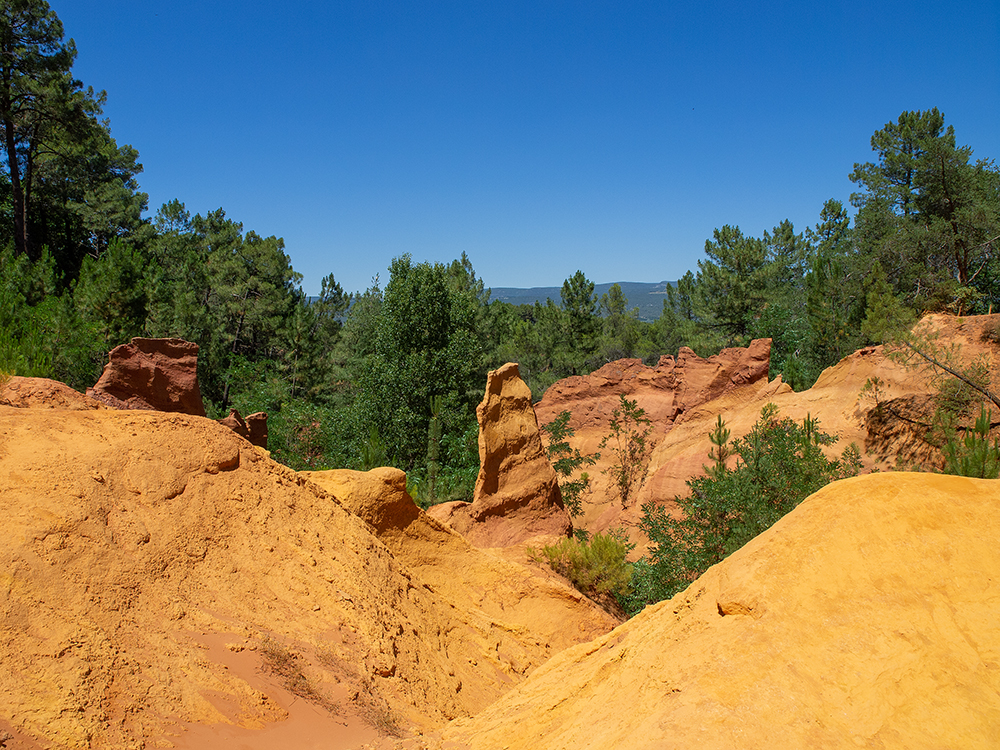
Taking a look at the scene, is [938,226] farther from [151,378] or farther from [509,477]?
[151,378]

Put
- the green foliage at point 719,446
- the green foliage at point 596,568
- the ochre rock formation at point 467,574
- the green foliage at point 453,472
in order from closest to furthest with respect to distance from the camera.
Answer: the ochre rock formation at point 467,574
the green foliage at point 596,568
the green foliage at point 719,446
the green foliage at point 453,472

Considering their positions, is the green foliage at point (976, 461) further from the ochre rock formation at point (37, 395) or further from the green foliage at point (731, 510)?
the ochre rock formation at point (37, 395)

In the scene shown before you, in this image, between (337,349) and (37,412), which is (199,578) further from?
(337,349)

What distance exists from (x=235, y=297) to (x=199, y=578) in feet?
102

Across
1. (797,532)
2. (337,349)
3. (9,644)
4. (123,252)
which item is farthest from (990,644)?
(337,349)

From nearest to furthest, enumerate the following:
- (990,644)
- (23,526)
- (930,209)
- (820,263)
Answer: (990,644)
(23,526)
(930,209)
(820,263)

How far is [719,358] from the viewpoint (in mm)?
23672

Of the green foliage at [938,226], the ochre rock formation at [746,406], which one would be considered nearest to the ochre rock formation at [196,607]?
the ochre rock formation at [746,406]

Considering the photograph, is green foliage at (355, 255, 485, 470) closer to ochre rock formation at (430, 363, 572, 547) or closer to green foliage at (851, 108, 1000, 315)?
ochre rock formation at (430, 363, 572, 547)

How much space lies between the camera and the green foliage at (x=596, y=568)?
41.4ft

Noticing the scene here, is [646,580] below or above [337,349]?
below

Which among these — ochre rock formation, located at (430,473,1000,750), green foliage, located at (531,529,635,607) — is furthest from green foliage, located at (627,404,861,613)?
ochre rock formation, located at (430,473,1000,750)

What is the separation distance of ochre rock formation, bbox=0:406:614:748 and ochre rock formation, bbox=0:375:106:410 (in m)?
0.63

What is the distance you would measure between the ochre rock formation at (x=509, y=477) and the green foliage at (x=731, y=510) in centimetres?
276
